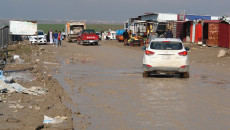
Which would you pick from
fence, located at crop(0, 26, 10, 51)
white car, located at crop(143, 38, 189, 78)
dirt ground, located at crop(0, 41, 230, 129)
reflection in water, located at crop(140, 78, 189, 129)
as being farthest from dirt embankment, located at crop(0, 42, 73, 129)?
fence, located at crop(0, 26, 10, 51)

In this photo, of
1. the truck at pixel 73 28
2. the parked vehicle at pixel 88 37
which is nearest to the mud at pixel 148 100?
the parked vehicle at pixel 88 37

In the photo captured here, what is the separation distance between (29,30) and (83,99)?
42.5 m

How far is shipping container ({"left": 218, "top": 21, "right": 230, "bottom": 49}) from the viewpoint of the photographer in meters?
33.6

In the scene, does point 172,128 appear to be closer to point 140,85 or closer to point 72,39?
point 140,85

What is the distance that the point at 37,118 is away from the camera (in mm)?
8312

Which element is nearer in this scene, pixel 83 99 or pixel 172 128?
pixel 172 128

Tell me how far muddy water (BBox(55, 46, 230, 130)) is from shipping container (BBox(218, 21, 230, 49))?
56.1 feet

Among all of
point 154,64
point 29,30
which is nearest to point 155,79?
point 154,64

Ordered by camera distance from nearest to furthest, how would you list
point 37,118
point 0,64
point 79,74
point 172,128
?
point 172,128 → point 37,118 → point 79,74 → point 0,64

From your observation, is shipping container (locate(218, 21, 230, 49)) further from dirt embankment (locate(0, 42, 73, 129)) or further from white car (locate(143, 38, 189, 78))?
dirt embankment (locate(0, 42, 73, 129))

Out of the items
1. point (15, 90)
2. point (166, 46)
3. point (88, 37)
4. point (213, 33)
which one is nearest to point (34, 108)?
point (15, 90)

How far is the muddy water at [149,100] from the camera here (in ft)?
27.4

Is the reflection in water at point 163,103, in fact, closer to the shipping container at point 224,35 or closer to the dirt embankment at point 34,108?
the dirt embankment at point 34,108

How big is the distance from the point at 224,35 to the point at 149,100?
24872 millimetres
